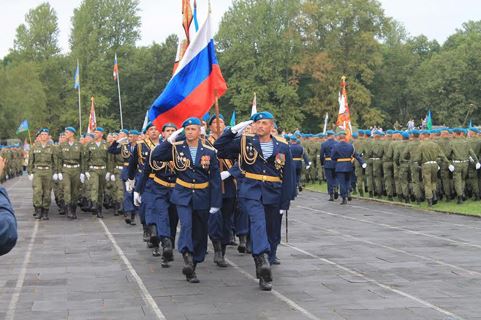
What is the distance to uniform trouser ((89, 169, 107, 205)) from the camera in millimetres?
18203

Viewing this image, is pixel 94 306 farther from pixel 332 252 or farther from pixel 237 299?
pixel 332 252

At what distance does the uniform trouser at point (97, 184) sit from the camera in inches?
717

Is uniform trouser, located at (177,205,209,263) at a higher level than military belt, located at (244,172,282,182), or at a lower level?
lower

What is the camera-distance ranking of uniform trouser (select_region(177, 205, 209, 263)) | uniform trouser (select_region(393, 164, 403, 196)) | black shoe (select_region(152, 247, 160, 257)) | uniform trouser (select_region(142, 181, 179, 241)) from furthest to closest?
1. uniform trouser (select_region(393, 164, 403, 196))
2. black shoe (select_region(152, 247, 160, 257))
3. uniform trouser (select_region(142, 181, 179, 241))
4. uniform trouser (select_region(177, 205, 209, 263))

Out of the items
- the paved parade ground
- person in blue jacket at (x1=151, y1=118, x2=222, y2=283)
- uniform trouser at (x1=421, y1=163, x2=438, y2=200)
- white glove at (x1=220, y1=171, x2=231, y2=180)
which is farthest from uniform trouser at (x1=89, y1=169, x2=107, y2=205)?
person in blue jacket at (x1=151, y1=118, x2=222, y2=283)

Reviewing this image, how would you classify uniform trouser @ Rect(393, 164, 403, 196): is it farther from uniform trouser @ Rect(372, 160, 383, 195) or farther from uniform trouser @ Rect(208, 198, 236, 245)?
uniform trouser @ Rect(208, 198, 236, 245)

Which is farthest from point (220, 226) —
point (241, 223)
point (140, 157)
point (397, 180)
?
point (397, 180)

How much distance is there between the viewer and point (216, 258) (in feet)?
35.3

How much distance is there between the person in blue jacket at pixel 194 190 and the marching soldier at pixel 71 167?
29.8 ft

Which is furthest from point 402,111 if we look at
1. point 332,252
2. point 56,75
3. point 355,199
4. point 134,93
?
point 332,252

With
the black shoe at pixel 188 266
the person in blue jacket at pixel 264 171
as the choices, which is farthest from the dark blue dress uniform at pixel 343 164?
the black shoe at pixel 188 266

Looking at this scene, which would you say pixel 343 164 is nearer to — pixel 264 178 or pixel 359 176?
pixel 359 176

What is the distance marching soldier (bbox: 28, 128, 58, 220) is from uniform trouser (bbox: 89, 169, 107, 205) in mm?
936

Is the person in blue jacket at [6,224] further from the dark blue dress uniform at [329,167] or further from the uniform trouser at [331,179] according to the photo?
the uniform trouser at [331,179]
